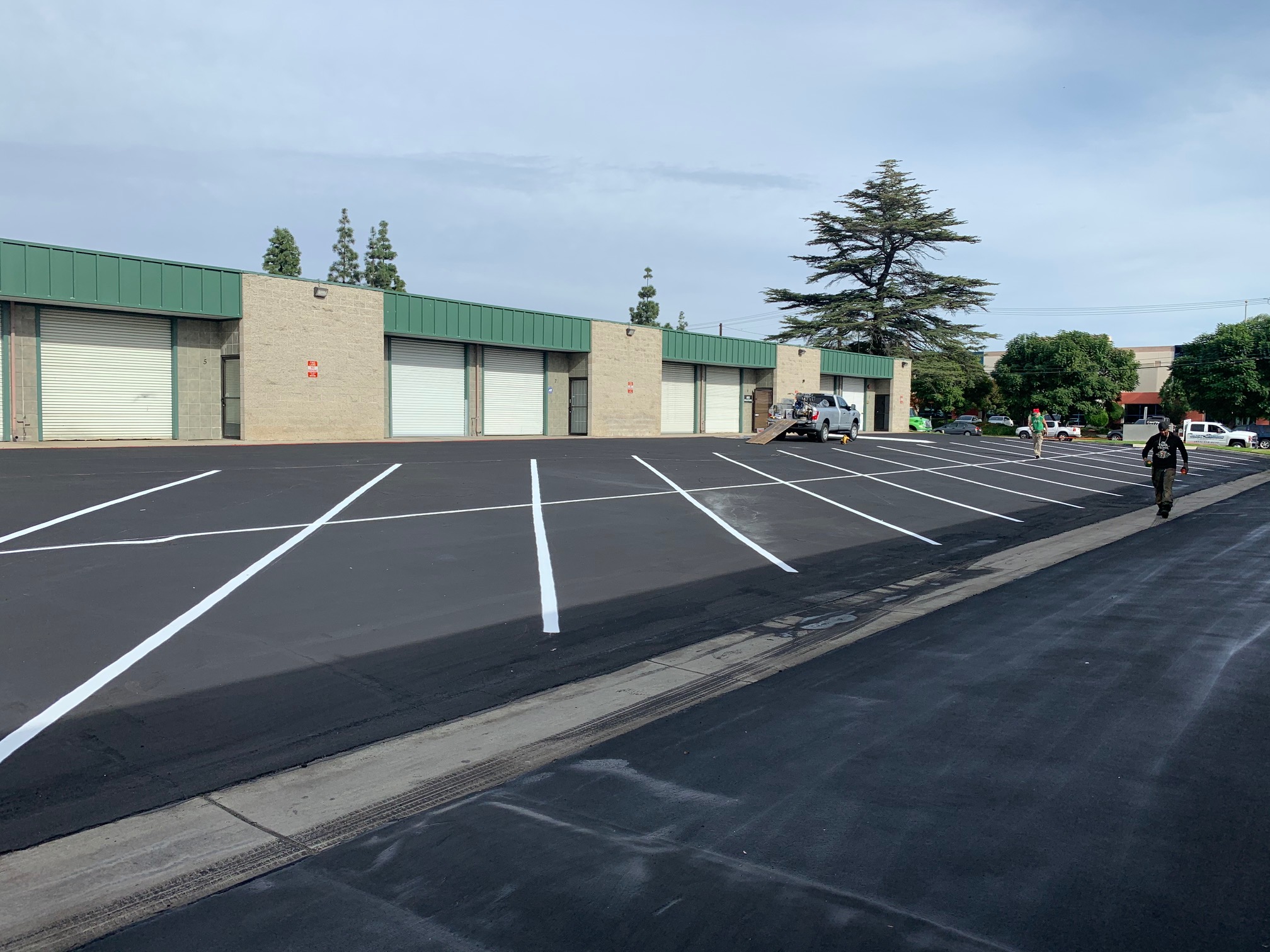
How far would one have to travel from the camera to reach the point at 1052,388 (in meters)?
76.4

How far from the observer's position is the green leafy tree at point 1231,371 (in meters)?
68.0

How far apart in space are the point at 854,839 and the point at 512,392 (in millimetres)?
31679

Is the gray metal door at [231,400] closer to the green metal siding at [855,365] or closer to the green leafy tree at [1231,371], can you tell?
the green metal siding at [855,365]

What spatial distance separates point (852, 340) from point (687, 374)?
2450cm

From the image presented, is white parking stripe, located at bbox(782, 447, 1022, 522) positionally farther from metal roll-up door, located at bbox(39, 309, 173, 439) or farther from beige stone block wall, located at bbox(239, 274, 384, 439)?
metal roll-up door, located at bbox(39, 309, 173, 439)

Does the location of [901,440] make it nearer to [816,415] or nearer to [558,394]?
[816,415]

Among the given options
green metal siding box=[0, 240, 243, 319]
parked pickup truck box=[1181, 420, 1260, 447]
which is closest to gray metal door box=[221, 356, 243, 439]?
green metal siding box=[0, 240, 243, 319]

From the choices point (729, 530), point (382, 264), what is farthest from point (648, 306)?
point (729, 530)

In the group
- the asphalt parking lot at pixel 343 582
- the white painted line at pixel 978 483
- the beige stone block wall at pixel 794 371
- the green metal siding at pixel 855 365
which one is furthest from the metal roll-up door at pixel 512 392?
the green metal siding at pixel 855 365

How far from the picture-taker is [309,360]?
27078 mm

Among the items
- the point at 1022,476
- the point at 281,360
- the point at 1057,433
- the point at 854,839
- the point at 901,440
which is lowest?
the point at 854,839

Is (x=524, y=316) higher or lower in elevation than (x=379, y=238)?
lower

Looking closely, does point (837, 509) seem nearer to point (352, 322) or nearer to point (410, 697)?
point (410, 697)

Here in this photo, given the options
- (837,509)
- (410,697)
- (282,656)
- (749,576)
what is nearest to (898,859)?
(410,697)
